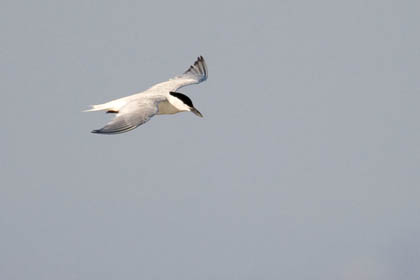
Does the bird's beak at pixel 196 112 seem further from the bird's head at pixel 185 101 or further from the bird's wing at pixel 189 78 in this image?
the bird's wing at pixel 189 78

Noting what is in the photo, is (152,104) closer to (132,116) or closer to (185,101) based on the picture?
(132,116)

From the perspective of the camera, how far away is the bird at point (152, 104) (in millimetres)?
17587

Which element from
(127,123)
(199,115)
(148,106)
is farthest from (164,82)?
(127,123)

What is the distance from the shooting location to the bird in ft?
57.7

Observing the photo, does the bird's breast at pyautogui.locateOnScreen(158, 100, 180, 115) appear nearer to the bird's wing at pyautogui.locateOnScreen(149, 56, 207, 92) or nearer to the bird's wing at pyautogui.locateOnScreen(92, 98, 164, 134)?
the bird's wing at pyautogui.locateOnScreen(92, 98, 164, 134)

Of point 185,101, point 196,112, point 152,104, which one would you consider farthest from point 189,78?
point 152,104

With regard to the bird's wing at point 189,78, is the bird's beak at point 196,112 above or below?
below

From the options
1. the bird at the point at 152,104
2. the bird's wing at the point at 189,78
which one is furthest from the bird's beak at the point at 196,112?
the bird's wing at the point at 189,78

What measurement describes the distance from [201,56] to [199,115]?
4940 millimetres

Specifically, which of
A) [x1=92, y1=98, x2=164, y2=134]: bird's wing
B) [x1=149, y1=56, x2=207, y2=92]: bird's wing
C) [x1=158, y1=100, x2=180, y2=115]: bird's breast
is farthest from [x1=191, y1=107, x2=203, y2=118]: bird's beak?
[x1=92, y1=98, x2=164, y2=134]: bird's wing

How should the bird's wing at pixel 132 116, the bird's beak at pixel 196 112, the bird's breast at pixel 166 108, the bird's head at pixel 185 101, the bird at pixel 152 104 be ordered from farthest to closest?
the bird's beak at pixel 196 112, the bird's head at pixel 185 101, the bird's breast at pixel 166 108, the bird at pixel 152 104, the bird's wing at pixel 132 116

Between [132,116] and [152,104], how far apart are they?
5.10 feet

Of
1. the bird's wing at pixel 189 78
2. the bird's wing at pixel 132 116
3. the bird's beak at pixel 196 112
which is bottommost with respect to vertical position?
the bird's wing at pixel 132 116

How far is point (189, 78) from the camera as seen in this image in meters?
25.5
